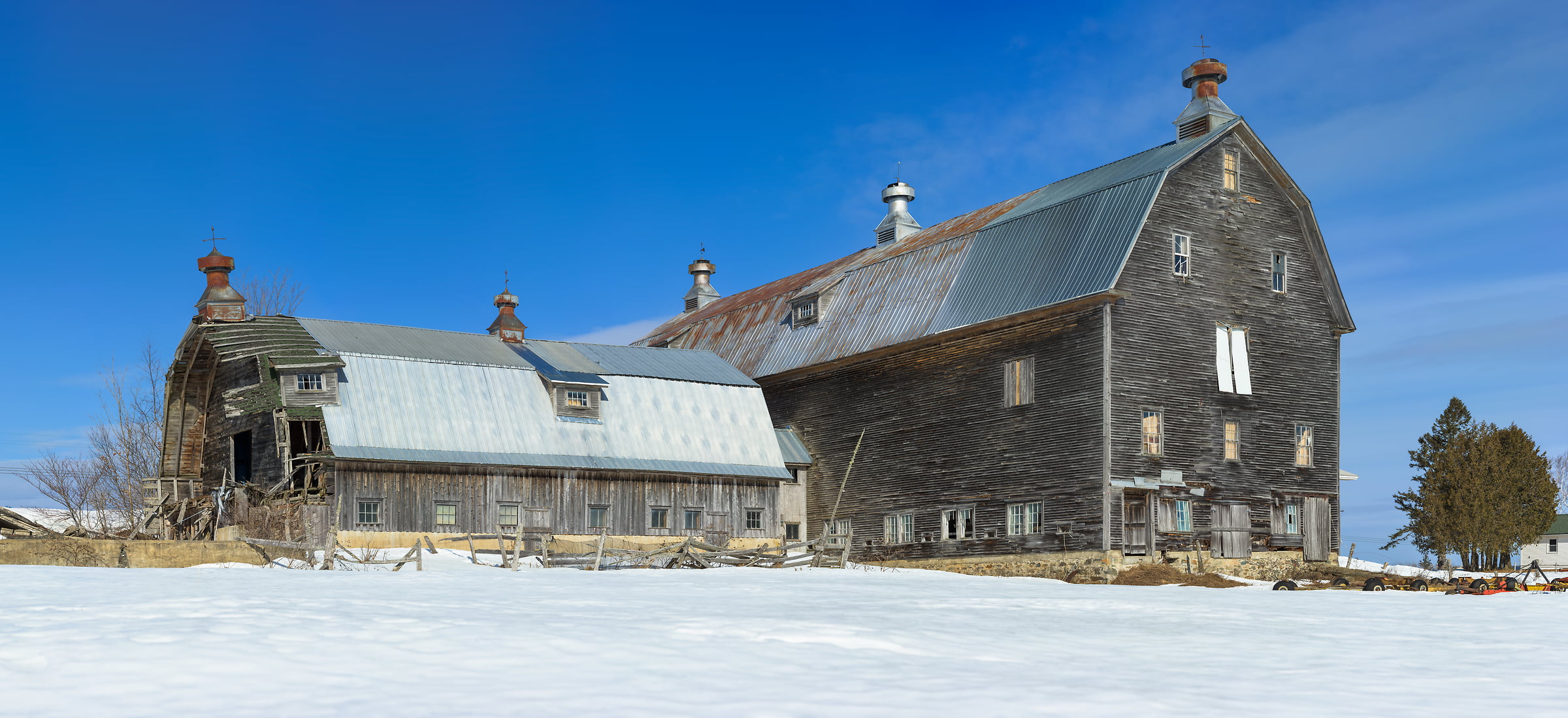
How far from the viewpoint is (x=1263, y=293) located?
3678cm

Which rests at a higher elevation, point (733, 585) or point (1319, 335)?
point (1319, 335)

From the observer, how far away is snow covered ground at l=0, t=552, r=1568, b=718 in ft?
33.2

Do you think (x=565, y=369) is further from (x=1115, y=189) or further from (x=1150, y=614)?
(x=1150, y=614)

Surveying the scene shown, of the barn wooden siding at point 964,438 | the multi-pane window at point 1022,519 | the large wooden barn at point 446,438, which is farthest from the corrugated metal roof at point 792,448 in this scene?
the multi-pane window at point 1022,519

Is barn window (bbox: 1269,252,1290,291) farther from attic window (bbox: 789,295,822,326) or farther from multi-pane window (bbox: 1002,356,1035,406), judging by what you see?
attic window (bbox: 789,295,822,326)

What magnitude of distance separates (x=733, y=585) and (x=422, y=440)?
1548 centimetres

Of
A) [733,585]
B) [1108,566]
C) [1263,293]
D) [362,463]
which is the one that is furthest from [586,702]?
[1263,293]

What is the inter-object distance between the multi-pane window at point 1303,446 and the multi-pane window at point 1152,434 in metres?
4.93

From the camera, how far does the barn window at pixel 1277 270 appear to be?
37031mm

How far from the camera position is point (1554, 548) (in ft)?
264

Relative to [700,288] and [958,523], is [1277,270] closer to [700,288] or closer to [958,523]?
[958,523]

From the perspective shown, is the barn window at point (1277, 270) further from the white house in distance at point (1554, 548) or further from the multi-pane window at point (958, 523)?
the white house in distance at point (1554, 548)

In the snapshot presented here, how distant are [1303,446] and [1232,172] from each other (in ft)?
25.3

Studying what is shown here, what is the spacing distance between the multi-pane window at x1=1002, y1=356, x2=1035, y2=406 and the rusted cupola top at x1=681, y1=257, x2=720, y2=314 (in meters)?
30.0
